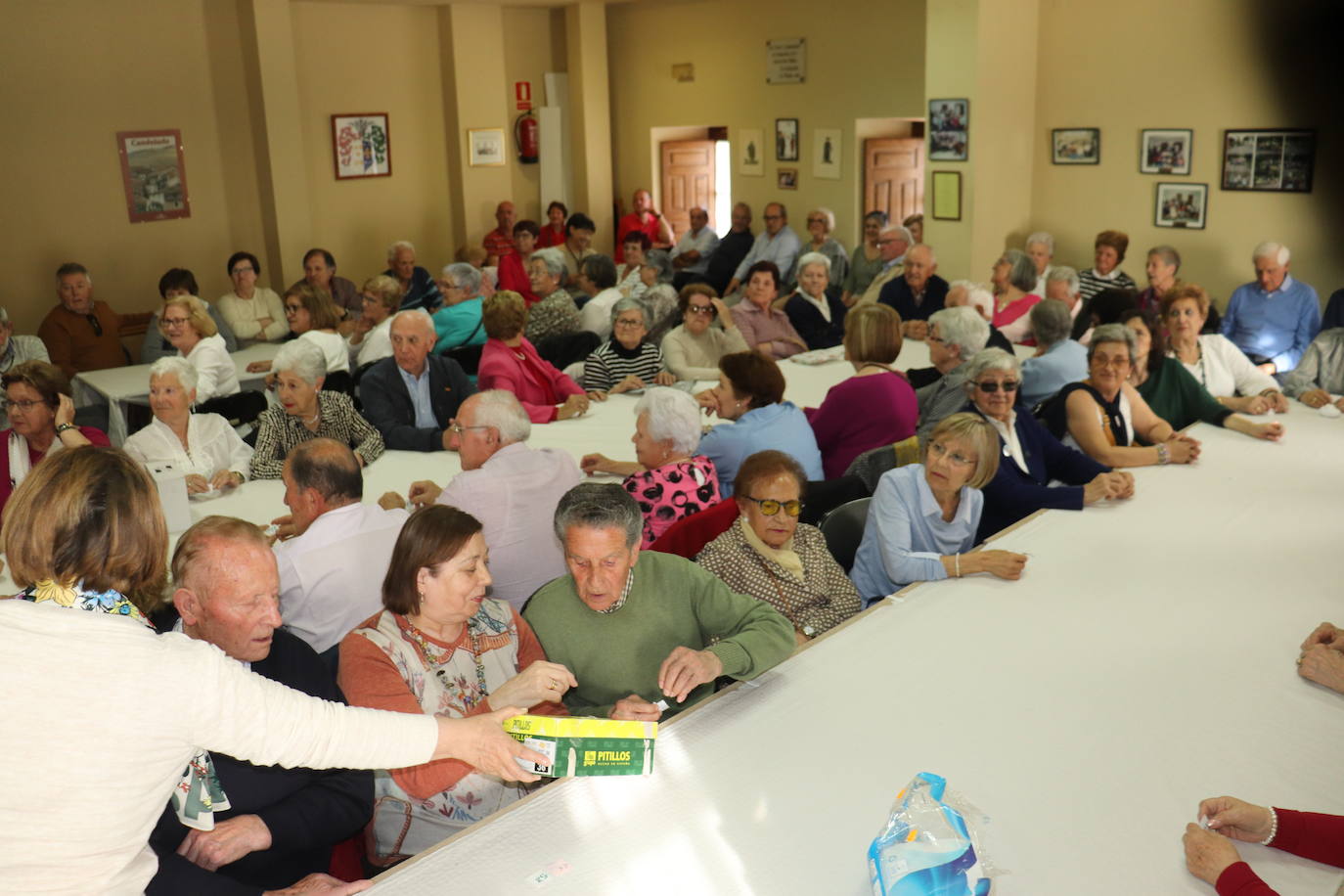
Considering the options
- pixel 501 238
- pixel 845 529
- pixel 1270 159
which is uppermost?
pixel 1270 159

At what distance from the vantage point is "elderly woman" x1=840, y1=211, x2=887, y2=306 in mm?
9516

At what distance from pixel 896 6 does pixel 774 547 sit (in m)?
→ 7.91

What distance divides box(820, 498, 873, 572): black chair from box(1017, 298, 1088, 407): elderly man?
6.79 ft

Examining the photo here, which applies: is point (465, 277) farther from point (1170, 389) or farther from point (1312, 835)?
point (1312, 835)

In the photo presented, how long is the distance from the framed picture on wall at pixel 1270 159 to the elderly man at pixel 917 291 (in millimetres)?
2435

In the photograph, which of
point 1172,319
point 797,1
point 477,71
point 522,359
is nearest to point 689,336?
point 522,359

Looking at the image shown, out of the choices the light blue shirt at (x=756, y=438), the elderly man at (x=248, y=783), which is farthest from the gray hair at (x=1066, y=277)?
the elderly man at (x=248, y=783)

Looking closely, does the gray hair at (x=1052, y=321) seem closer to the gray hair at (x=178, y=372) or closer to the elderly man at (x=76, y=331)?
the gray hair at (x=178, y=372)

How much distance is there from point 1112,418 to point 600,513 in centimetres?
286

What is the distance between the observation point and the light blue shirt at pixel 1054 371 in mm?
5395

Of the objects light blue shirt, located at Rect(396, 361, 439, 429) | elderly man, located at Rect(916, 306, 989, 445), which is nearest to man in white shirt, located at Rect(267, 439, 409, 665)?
light blue shirt, located at Rect(396, 361, 439, 429)

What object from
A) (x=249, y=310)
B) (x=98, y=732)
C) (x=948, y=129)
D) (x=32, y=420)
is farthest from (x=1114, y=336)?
(x=249, y=310)

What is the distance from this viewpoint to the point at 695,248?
11.3 metres

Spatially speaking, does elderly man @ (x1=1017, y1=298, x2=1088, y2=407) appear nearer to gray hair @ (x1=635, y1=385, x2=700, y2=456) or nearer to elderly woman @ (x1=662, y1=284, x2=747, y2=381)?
elderly woman @ (x1=662, y1=284, x2=747, y2=381)
